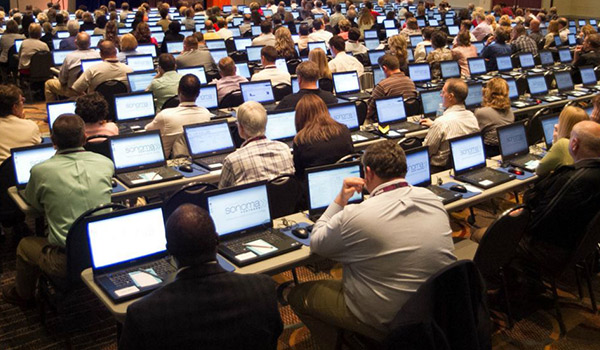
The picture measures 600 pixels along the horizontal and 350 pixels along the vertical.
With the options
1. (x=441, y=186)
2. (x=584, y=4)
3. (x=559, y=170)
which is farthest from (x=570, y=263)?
(x=584, y=4)

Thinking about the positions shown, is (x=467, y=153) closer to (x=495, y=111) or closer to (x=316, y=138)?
(x=316, y=138)

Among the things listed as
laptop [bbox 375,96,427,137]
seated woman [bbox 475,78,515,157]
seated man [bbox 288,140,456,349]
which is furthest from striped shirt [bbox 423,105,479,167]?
seated man [bbox 288,140,456,349]

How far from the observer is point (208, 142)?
18.2 ft

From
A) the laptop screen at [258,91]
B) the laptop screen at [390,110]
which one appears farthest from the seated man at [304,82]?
the laptop screen at [258,91]

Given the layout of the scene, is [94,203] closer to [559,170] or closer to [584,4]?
[559,170]

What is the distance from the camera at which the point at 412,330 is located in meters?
2.77

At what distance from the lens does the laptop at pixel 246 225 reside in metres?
3.64

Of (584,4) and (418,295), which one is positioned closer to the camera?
(418,295)

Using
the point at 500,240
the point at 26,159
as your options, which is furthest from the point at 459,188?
the point at 26,159

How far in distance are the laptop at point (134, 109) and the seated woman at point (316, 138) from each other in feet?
7.54

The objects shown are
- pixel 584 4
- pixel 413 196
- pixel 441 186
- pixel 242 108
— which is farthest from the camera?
pixel 584 4

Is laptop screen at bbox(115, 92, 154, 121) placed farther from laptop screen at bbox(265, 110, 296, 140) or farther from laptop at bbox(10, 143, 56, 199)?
laptop at bbox(10, 143, 56, 199)

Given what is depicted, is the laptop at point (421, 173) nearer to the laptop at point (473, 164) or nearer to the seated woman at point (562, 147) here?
the laptop at point (473, 164)

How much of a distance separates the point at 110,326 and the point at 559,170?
126 inches
